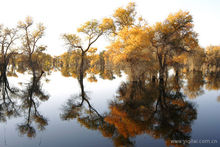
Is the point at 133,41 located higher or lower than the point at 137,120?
higher

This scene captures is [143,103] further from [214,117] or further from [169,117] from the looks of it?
[214,117]

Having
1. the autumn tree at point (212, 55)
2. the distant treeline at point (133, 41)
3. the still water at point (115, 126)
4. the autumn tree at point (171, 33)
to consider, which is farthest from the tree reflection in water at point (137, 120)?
the autumn tree at point (212, 55)

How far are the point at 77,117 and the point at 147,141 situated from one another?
4.62 meters

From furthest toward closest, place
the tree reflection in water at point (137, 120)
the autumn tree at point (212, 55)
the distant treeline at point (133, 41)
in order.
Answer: the autumn tree at point (212, 55) < the distant treeline at point (133, 41) < the tree reflection in water at point (137, 120)

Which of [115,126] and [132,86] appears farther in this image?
[132,86]

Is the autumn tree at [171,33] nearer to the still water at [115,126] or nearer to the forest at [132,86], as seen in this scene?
the forest at [132,86]

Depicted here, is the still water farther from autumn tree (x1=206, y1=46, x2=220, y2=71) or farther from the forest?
autumn tree (x1=206, y1=46, x2=220, y2=71)

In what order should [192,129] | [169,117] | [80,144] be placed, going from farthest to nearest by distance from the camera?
[169,117], [192,129], [80,144]

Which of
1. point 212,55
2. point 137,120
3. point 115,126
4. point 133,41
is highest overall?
point 212,55

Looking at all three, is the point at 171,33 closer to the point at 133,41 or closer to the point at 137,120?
the point at 133,41

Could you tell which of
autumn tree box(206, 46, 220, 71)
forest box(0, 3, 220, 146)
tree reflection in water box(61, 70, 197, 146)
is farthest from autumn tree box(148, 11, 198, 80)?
autumn tree box(206, 46, 220, 71)

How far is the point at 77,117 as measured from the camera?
30.8ft

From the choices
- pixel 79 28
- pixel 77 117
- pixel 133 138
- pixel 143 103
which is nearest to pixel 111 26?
pixel 79 28

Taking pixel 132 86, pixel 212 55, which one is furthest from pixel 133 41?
pixel 212 55
